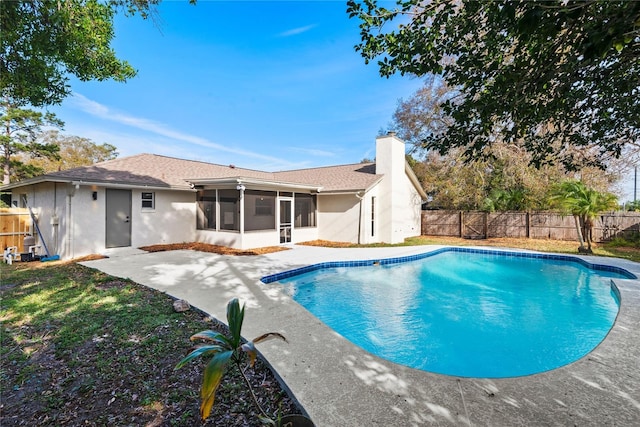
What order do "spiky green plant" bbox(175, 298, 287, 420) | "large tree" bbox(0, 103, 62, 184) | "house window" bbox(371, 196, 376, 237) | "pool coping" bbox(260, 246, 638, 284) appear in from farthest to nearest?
1. "large tree" bbox(0, 103, 62, 184)
2. "house window" bbox(371, 196, 376, 237)
3. "pool coping" bbox(260, 246, 638, 284)
4. "spiky green plant" bbox(175, 298, 287, 420)

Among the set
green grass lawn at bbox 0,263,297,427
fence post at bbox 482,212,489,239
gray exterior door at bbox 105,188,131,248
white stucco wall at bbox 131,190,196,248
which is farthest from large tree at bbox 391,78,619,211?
gray exterior door at bbox 105,188,131,248

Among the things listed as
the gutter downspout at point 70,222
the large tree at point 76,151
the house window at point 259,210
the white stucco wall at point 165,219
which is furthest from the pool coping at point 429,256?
the large tree at point 76,151

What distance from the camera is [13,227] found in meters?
11.0

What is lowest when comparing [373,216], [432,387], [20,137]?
[432,387]

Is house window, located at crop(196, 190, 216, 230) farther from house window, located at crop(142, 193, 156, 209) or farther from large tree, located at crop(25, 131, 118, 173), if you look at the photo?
large tree, located at crop(25, 131, 118, 173)

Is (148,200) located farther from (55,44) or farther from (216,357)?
(216,357)

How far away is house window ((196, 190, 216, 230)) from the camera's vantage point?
13.4 metres

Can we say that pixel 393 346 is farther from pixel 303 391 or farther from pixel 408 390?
pixel 303 391

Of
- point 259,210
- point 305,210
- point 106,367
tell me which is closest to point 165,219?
point 259,210

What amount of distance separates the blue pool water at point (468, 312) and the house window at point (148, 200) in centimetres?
762

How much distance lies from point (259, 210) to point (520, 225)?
50.8ft

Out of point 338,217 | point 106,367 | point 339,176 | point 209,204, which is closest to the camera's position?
point 106,367

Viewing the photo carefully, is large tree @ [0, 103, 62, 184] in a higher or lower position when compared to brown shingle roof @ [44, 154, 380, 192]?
higher

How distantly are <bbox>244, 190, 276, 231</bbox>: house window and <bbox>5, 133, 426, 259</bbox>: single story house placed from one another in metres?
0.04
